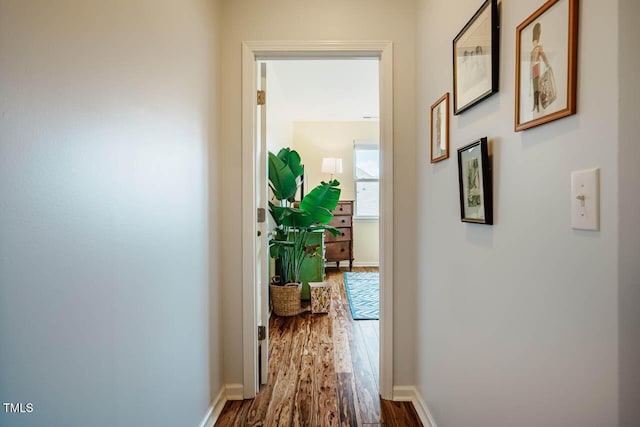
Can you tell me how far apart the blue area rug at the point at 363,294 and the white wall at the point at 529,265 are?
1.81 m

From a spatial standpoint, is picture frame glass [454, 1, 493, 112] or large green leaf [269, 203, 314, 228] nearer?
picture frame glass [454, 1, 493, 112]

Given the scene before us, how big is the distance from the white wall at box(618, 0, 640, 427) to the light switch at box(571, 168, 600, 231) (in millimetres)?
39

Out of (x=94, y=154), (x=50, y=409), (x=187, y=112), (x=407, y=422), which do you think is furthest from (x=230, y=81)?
(x=407, y=422)

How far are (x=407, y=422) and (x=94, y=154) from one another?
71.4 inches

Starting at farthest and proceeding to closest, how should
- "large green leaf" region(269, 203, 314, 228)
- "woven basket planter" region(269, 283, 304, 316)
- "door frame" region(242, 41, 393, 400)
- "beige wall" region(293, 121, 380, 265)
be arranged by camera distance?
"beige wall" region(293, 121, 380, 265), "woven basket planter" region(269, 283, 304, 316), "large green leaf" region(269, 203, 314, 228), "door frame" region(242, 41, 393, 400)

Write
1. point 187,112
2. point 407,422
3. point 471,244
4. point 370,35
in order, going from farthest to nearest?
point 370,35
point 407,422
point 187,112
point 471,244

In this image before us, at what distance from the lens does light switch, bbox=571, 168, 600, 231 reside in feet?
1.96

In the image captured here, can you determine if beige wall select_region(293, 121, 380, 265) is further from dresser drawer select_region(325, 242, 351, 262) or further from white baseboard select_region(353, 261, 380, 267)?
dresser drawer select_region(325, 242, 351, 262)

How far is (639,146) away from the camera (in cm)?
54

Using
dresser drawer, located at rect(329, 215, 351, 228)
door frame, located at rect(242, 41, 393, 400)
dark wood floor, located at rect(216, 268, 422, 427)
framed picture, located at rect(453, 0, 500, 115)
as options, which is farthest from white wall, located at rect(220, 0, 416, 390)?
dresser drawer, located at rect(329, 215, 351, 228)

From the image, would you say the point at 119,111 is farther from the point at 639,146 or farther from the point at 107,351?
the point at 639,146

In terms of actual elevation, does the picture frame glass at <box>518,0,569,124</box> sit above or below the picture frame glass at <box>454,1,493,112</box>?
below

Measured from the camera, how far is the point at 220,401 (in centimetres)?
177

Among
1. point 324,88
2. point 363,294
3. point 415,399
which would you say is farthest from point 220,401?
point 324,88
